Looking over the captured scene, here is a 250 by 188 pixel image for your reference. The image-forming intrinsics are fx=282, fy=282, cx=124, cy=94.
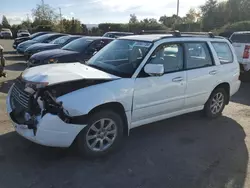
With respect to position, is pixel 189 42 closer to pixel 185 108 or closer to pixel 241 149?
pixel 185 108

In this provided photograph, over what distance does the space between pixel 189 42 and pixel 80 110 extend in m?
2.60

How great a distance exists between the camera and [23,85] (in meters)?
4.14

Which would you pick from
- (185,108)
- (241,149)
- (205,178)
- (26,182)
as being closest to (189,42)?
(185,108)

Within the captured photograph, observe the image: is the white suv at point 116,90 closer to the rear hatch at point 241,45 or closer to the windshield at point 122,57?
the windshield at point 122,57

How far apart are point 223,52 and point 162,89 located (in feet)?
7.00

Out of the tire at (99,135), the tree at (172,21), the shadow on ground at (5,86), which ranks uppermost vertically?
the tree at (172,21)

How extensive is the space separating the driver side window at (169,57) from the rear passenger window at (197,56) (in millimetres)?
179

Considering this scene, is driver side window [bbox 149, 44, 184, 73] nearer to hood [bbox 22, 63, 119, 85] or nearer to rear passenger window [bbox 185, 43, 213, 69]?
rear passenger window [bbox 185, 43, 213, 69]

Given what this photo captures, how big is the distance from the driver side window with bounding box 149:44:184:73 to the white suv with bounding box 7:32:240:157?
0.02 meters

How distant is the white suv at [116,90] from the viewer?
3654 millimetres

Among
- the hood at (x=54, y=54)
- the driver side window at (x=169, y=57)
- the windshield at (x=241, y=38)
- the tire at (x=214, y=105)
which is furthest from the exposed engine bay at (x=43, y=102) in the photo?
the windshield at (x=241, y=38)

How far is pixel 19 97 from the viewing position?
4148 millimetres

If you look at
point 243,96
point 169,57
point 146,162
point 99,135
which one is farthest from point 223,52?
point 99,135

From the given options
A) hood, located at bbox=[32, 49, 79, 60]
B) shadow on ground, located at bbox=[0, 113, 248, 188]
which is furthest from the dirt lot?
hood, located at bbox=[32, 49, 79, 60]
